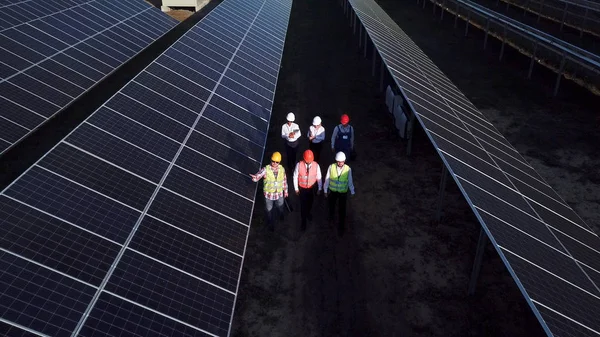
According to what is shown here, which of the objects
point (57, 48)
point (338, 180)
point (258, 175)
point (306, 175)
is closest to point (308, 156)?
point (306, 175)

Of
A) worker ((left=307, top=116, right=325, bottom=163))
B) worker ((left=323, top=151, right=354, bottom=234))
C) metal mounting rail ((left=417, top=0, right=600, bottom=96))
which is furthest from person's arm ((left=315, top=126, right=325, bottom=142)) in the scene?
metal mounting rail ((left=417, top=0, right=600, bottom=96))

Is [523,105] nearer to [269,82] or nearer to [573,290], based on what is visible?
[269,82]

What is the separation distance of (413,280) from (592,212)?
6.24 m

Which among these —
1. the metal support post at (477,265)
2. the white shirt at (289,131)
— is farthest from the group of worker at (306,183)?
the metal support post at (477,265)

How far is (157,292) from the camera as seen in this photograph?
20.8 ft

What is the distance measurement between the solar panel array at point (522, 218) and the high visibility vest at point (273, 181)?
354 centimetres

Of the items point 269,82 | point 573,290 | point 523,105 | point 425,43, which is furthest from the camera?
point 425,43

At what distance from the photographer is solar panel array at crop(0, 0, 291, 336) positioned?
564 centimetres

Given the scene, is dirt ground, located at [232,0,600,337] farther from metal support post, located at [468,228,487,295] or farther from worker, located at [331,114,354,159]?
worker, located at [331,114,354,159]

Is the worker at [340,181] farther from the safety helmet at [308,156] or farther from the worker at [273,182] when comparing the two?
the worker at [273,182]

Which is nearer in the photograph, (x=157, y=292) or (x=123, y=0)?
(x=157, y=292)

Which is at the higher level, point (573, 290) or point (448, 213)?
point (573, 290)

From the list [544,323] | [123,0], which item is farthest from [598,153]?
[123,0]

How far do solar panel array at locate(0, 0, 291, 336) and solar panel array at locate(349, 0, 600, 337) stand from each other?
4346 millimetres
